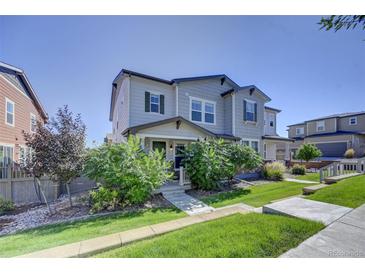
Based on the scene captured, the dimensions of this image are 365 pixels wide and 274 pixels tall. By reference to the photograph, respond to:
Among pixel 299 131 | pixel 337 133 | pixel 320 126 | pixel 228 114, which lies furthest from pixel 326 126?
pixel 228 114

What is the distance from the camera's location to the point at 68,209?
661cm

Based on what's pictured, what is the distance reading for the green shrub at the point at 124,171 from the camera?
6359 millimetres

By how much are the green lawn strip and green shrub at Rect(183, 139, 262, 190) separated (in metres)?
2.92

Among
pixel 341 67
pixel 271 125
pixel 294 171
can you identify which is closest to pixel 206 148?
pixel 341 67

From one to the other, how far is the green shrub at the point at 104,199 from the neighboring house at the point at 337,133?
28.7 metres

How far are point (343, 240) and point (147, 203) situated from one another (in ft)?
18.7

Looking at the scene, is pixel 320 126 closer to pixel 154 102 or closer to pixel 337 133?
pixel 337 133

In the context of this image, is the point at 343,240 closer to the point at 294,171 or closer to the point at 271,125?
the point at 294,171

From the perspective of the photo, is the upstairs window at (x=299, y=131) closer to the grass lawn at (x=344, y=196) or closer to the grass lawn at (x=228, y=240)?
the grass lawn at (x=344, y=196)

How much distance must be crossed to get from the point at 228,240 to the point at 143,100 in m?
9.09

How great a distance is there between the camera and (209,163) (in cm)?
852

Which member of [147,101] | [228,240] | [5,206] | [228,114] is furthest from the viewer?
[228,114]

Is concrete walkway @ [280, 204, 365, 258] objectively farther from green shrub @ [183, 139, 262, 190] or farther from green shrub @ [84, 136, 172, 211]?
green shrub @ [183, 139, 262, 190]

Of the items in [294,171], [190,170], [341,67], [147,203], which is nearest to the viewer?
[341,67]
